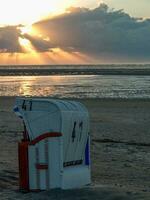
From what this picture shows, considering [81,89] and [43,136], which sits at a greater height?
[81,89]

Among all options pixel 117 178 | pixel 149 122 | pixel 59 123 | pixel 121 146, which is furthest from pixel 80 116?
pixel 149 122

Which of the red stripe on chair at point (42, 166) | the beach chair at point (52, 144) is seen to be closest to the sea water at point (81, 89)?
the beach chair at point (52, 144)

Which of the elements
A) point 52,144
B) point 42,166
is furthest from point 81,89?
point 52,144

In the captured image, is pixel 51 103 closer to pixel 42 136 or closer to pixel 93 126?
pixel 42 136

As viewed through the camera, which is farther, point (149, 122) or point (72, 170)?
point (149, 122)

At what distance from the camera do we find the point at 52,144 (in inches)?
310

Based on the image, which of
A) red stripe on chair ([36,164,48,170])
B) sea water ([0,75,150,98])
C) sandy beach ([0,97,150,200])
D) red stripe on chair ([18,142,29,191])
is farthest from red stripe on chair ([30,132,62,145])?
sea water ([0,75,150,98])

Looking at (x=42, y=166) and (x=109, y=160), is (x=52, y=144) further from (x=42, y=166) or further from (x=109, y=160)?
(x=109, y=160)

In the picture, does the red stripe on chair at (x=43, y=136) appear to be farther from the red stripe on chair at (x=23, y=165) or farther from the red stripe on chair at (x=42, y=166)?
the red stripe on chair at (x=42, y=166)

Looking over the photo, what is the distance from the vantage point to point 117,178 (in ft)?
32.2

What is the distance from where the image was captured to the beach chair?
25.8ft

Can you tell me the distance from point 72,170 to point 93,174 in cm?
218

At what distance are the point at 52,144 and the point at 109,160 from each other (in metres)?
4.15

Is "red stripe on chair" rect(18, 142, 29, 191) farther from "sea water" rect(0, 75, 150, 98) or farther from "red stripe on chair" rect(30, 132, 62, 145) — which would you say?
"sea water" rect(0, 75, 150, 98)
